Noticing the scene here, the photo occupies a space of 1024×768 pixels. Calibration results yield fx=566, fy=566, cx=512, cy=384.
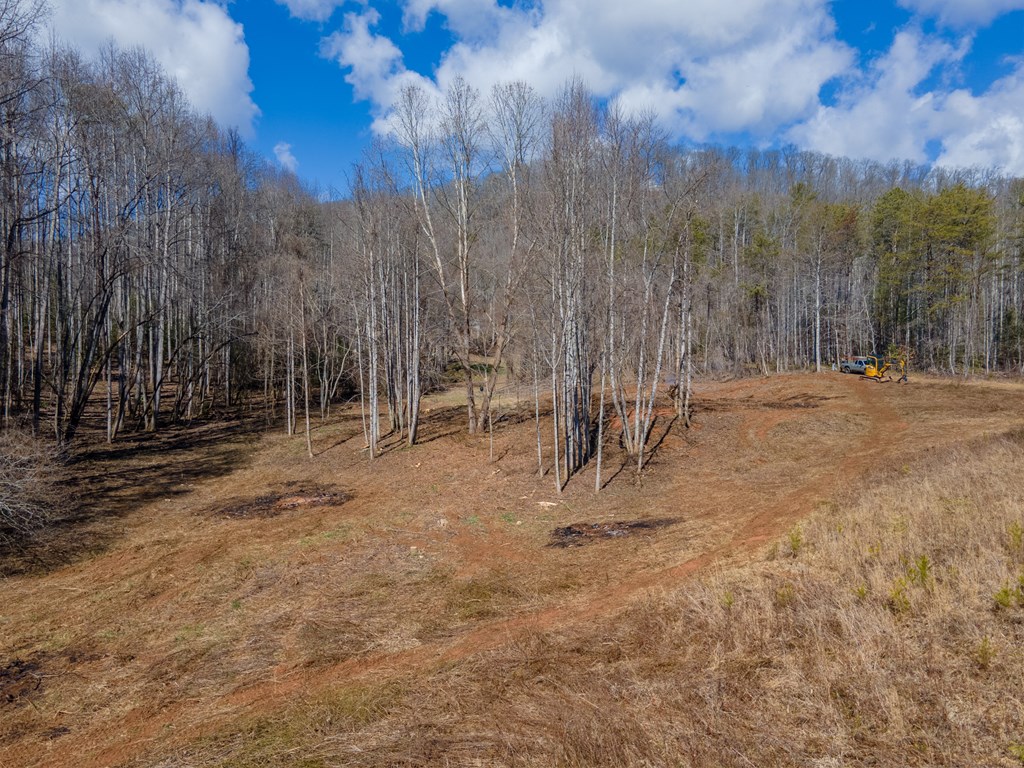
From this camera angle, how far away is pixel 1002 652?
4.77m

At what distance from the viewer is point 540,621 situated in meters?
7.55

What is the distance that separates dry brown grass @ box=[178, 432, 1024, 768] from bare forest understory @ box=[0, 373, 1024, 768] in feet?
0.09

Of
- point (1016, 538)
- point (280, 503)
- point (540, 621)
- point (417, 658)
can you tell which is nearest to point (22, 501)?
point (280, 503)

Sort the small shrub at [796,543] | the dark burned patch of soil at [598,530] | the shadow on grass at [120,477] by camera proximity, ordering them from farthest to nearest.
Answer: the dark burned patch of soil at [598,530] < the shadow on grass at [120,477] < the small shrub at [796,543]

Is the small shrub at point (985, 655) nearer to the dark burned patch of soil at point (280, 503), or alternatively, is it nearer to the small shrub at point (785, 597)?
the small shrub at point (785, 597)

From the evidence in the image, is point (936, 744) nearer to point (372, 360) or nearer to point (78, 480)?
point (372, 360)

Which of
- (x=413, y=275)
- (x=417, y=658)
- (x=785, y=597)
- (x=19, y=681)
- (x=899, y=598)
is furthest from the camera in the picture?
(x=413, y=275)

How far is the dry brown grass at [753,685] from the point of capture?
4188 mm

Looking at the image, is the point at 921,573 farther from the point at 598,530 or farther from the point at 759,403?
the point at 759,403

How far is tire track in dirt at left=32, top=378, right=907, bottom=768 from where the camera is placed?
5.50 metres

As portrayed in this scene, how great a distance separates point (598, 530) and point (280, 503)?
26.5ft

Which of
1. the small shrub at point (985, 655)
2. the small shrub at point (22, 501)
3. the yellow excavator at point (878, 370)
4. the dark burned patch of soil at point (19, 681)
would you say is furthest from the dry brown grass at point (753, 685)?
the yellow excavator at point (878, 370)

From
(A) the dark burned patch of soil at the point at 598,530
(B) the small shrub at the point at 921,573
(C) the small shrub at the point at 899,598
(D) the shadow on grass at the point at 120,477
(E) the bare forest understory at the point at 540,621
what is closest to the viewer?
(E) the bare forest understory at the point at 540,621

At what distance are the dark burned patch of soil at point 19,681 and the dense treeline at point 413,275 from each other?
10.2 metres
